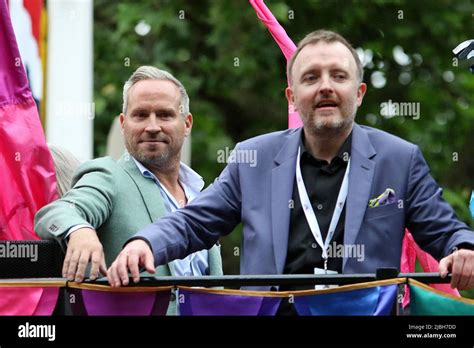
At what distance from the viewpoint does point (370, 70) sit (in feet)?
40.8

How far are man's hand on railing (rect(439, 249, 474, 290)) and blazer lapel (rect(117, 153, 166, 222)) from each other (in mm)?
1407

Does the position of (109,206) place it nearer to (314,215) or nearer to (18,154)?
(18,154)

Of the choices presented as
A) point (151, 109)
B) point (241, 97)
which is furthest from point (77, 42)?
point (151, 109)

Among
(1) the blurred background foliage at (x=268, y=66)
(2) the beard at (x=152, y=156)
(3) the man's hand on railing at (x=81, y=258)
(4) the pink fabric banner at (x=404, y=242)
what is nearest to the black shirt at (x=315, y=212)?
(3) the man's hand on railing at (x=81, y=258)

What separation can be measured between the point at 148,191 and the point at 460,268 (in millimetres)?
1558

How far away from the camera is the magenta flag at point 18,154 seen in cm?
561

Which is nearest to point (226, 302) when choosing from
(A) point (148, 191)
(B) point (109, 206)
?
(B) point (109, 206)

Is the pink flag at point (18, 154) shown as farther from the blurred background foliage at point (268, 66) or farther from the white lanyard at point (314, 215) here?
the blurred background foliage at point (268, 66)

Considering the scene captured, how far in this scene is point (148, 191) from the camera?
5.52 meters

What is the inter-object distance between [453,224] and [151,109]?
151cm
